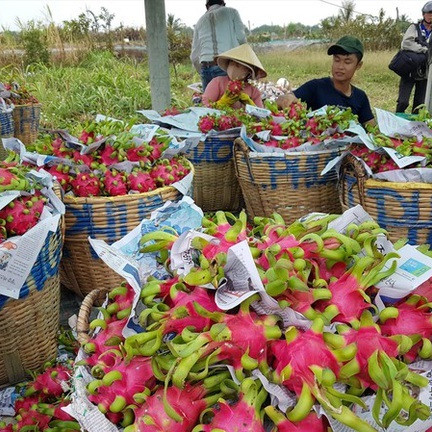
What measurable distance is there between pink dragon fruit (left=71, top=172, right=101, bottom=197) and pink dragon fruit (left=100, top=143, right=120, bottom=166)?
0.32 feet

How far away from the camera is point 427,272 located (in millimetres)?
979

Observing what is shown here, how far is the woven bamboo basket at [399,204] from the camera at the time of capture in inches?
75.2

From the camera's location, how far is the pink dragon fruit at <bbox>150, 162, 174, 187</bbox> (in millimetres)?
2033

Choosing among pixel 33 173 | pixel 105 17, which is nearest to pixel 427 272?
pixel 33 173

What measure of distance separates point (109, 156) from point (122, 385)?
1267 mm

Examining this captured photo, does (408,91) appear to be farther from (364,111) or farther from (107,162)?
(107,162)

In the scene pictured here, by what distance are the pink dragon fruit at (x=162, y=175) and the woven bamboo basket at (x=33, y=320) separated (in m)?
0.50

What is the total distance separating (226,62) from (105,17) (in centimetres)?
928

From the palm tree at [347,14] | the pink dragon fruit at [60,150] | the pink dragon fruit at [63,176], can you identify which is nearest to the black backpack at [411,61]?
the pink dragon fruit at [60,150]

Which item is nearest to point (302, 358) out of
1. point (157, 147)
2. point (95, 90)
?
point (157, 147)

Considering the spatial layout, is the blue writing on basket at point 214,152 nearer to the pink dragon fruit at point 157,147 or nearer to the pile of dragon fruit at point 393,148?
the pink dragon fruit at point 157,147

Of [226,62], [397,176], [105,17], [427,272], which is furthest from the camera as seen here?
[105,17]

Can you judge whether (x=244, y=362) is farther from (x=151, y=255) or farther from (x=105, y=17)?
(x=105, y=17)

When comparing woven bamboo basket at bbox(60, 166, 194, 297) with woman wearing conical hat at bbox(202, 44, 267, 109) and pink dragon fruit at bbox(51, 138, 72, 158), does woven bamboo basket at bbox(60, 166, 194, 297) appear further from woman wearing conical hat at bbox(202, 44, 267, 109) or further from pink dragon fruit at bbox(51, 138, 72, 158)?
woman wearing conical hat at bbox(202, 44, 267, 109)
